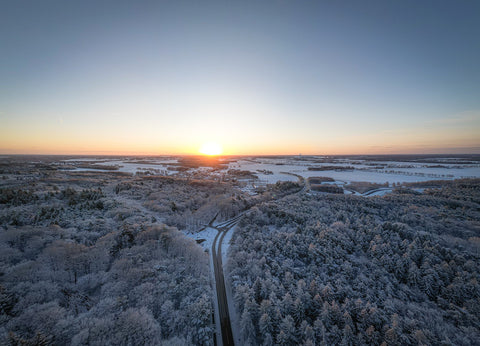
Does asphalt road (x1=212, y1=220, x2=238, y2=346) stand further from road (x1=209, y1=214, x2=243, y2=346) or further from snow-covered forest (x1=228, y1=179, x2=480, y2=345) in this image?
snow-covered forest (x1=228, y1=179, x2=480, y2=345)

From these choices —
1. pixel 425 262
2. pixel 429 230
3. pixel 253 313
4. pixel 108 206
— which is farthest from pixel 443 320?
pixel 108 206

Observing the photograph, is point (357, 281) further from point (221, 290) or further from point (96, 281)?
point (96, 281)

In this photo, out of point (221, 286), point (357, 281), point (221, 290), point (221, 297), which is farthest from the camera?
point (221, 286)

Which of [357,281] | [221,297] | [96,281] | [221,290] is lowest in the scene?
[221,297]

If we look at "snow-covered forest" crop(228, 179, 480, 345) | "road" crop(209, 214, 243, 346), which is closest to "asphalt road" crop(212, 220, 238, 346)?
"road" crop(209, 214, 243, 346)

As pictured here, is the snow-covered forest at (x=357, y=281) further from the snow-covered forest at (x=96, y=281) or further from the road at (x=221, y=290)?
the snow-covered forest at (x=96, y=281)

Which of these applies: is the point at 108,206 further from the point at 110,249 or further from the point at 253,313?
the point at 253,313

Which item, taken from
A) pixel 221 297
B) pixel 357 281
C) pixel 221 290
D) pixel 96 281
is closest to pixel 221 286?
pixel 221 290

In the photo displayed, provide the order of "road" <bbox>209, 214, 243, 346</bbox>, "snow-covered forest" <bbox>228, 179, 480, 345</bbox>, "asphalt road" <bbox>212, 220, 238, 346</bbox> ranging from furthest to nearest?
"road" <bbox>209, 214, 243, 346</bbox> → "asphalt road" <bbox>212, 220, 238, 346</bbox> → "snow-covered forest" <bbox>228, 179, 480, 345</bbox>

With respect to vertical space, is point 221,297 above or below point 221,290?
below
